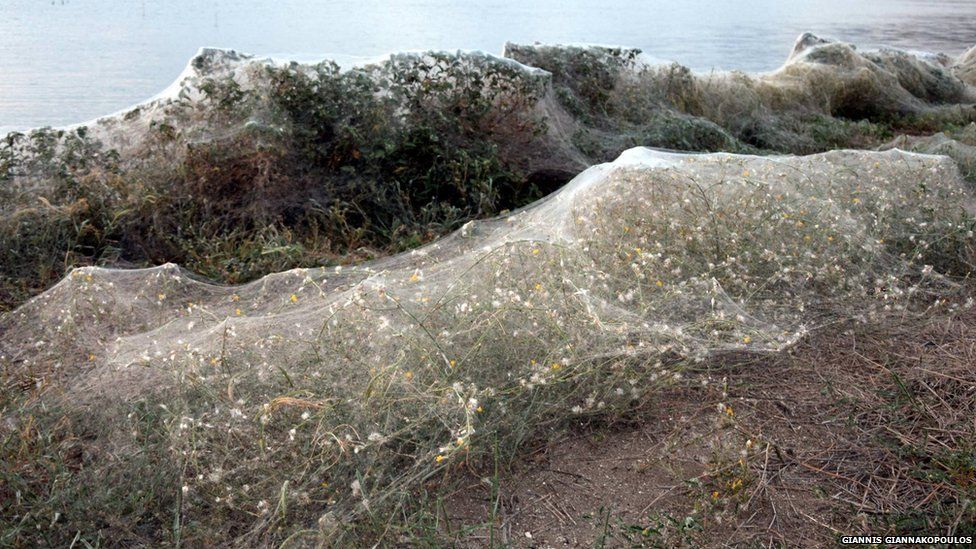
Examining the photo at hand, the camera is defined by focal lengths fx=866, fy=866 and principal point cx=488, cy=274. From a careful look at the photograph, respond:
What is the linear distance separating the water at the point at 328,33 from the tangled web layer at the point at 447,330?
9.06 ft

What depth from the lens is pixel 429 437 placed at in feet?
9.53

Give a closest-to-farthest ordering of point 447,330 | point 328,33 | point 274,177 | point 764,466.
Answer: point 764,466 < point 447,330 < point 274,177 < point 328,33

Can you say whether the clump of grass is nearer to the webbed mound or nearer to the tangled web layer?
the webbed mound

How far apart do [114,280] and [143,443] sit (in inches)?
52.7

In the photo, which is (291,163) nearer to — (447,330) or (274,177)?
(274,177)

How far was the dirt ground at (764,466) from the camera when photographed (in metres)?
2.65

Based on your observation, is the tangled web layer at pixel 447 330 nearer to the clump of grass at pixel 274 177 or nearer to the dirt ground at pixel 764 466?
the dirt ground at pixel 764 466

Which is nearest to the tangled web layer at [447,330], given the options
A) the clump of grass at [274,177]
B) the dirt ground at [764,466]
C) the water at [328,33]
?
the dirt ground at [764,466]

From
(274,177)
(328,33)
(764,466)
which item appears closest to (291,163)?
(274,177)

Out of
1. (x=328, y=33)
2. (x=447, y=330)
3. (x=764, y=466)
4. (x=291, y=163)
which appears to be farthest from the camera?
(x=328, y=33)

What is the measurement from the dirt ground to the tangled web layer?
0.52 feet

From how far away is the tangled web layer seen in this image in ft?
9.14

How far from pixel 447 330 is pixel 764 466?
3.99 feet

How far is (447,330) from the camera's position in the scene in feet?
10.7
